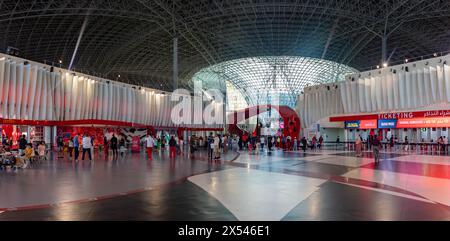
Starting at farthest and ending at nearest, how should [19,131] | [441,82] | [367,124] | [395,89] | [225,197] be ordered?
[367,124] < [395,89] < [19,131] < [441,82] < [225,197]

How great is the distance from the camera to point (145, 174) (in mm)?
14375

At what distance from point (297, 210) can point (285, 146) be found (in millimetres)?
29096

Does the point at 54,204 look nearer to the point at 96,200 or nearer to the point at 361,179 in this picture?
the point at 96,200

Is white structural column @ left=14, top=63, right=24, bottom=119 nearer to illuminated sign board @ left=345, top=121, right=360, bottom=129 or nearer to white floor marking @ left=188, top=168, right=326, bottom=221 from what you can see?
white floor marking @ left=188, top=168, right=326, bottom=221

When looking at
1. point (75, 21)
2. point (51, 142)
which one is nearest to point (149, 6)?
point (75, 21)

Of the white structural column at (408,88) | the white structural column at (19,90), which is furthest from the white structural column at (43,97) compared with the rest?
the white structural column at (408,88)

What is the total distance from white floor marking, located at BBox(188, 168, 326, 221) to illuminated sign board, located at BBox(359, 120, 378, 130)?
2876 centimetres

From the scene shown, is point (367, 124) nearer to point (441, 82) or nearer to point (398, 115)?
point (398, 115)

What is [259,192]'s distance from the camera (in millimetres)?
10031

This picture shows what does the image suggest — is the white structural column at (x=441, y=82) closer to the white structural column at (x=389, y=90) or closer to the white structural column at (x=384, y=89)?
the white structural column at (x=389, y=90)

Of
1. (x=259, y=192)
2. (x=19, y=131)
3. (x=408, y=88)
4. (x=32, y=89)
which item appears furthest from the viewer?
(x=408, y=88)

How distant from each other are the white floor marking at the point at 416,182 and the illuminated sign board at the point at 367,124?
2627cm

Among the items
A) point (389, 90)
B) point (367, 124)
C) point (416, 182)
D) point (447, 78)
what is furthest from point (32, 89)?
point (447, 78)

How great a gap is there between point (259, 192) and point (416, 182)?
5.91 m
